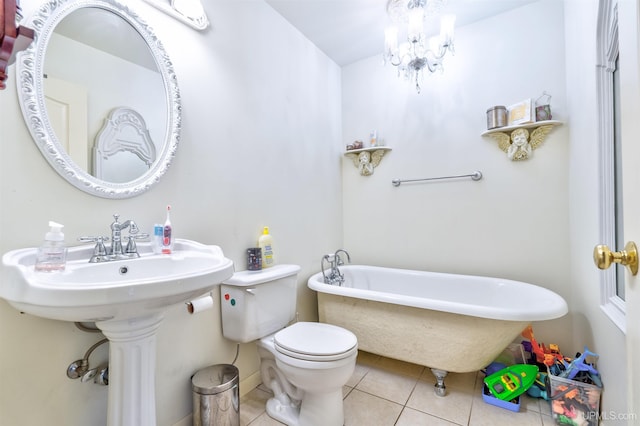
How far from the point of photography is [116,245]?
1.10 metres

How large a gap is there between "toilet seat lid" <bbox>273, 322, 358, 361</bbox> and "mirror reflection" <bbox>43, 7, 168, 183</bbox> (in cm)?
105

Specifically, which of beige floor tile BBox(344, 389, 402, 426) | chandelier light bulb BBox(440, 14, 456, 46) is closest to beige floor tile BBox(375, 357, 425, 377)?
beige floor tile BBox(344, 389, 402, 426)

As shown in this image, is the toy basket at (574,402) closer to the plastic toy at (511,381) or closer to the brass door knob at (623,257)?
the plastic toy at (511,381)

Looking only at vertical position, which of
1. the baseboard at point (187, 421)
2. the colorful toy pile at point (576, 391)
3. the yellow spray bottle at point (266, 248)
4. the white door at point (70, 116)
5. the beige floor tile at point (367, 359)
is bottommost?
the beige floor tile at point (367, 359)

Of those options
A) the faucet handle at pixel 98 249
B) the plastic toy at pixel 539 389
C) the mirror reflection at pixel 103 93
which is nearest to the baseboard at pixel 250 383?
the faucet handle at pixel 98 249

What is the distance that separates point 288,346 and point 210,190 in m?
0.91

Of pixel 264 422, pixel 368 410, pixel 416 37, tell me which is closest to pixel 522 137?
pixel 416 37

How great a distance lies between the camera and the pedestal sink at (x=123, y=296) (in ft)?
2.37

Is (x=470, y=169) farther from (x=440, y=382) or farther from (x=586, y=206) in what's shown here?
(x=440, y=382)

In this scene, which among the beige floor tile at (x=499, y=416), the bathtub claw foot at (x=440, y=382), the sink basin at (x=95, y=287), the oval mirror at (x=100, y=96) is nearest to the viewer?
the sink basin at (x=95, y=287)

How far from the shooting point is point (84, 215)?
3.57 feet

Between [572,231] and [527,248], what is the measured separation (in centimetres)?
28

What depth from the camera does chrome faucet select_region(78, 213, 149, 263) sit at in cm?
106

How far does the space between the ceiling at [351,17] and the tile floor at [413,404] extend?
8.41 feet
